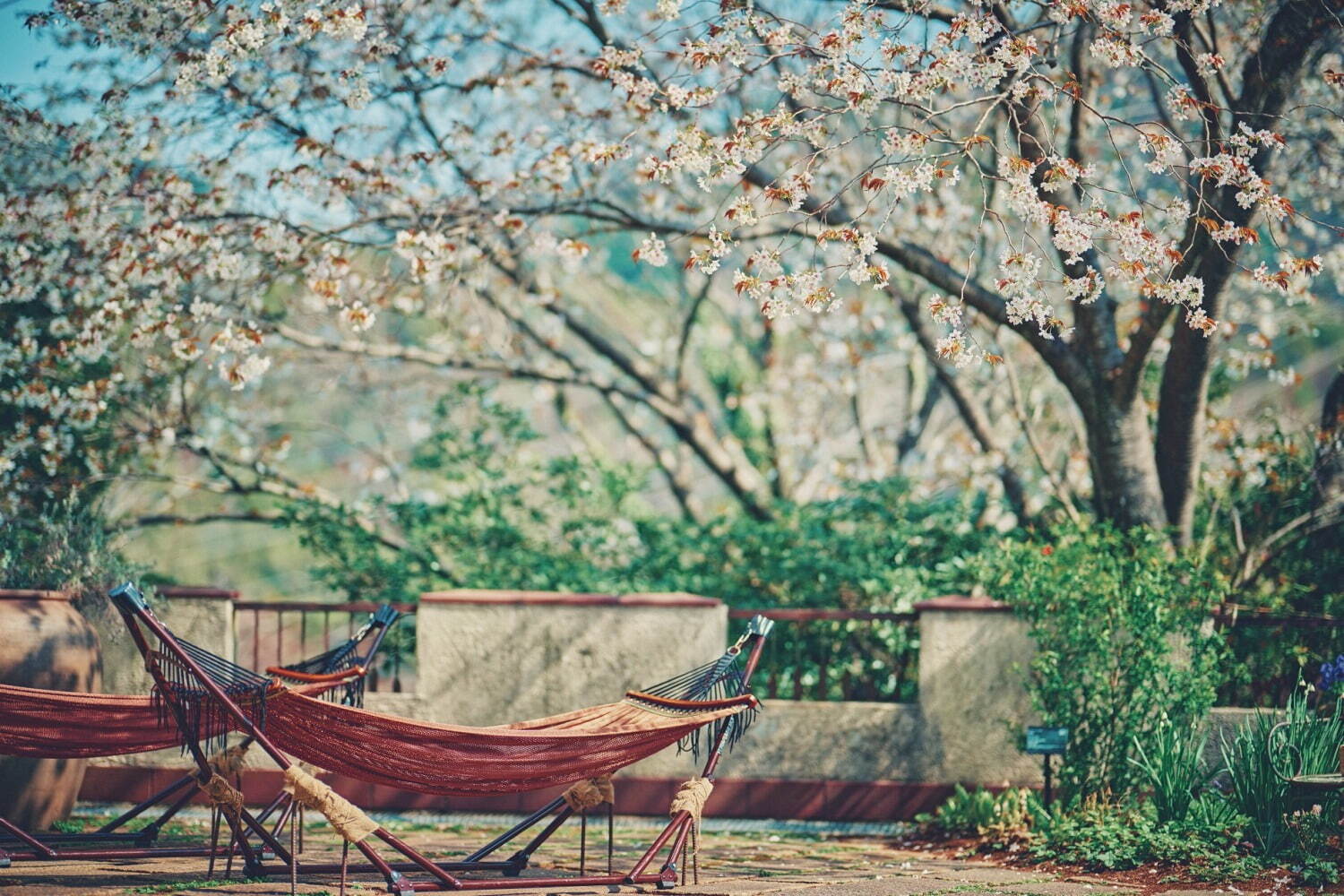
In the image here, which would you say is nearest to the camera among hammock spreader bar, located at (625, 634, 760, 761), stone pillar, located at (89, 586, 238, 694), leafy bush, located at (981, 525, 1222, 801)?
hammock spreader bar, located at (625, 634, 760, 761)

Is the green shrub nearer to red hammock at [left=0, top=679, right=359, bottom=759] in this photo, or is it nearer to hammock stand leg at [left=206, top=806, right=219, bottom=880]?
red hammock at [left=0, top=679, right=359, bottom=759]

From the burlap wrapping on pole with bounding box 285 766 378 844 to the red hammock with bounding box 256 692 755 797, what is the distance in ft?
0.50

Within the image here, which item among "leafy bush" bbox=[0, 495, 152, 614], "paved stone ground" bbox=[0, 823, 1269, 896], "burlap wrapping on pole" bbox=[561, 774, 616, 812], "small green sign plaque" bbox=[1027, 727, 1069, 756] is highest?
"leafy bush" bbox=[0, 495, 152, 614]

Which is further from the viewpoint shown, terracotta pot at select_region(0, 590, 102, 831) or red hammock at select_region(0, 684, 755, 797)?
terracotta pot at select_region(0, 590, 102, 831)

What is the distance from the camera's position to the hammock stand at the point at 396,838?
396cm

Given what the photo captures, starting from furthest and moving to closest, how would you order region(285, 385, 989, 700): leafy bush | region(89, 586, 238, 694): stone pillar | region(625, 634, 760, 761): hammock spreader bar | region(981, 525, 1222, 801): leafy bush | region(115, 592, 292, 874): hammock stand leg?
region(285, 385, 989, 700): leafy bush, region(89, 586, 238, 694): stone pillar, region(981, 525, 1222, 801): leafy bush, region(625, 634, 760, 761): hammock spreader bar, region(115, 592, 292, 874): hammock stand leg

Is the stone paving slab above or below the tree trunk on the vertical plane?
below

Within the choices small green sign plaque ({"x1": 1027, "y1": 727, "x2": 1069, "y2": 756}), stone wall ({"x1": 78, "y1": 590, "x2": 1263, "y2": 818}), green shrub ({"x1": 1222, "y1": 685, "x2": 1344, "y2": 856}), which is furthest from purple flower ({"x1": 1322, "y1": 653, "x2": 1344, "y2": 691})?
stone wall ({"x1": 78, "y1": 590, "x2": 1263, "y2": 818})

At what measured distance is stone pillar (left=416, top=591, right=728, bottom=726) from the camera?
21.6ft

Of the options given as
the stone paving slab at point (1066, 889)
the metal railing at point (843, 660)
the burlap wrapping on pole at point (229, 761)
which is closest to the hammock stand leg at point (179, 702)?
the burlap wrapping on pole at point (229, 761)

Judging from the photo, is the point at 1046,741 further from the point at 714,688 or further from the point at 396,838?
the point at 396,838

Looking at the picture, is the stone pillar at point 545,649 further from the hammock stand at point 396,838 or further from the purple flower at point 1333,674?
the purple flower at point 1333,674

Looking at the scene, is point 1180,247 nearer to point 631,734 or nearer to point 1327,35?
point 1327,35

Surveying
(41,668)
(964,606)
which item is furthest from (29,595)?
(964,606)
